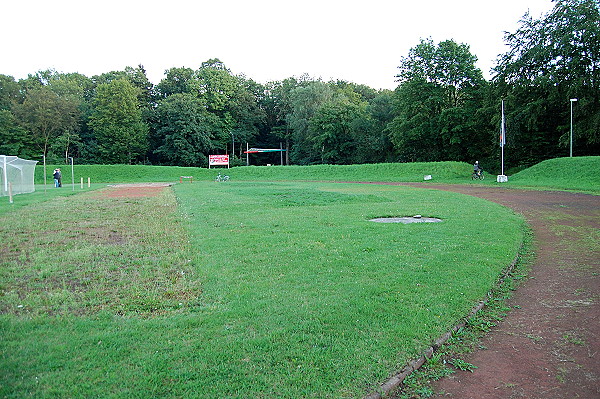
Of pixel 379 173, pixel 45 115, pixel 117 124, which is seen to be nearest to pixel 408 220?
pixel 379 173

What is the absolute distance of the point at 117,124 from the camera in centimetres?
6462

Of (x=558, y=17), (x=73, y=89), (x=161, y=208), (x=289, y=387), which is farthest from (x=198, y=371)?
(x=73, y=89)

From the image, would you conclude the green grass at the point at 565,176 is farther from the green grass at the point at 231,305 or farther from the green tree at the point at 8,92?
the green tree at the point at 8,92

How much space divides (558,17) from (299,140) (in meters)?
40.1

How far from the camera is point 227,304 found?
5.16m

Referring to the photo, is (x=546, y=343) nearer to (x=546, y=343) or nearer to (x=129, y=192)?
(x=546, y=343)

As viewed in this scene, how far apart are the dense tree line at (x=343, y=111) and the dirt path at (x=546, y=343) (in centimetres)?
3698

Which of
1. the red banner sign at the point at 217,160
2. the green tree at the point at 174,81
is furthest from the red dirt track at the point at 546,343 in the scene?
the green tree at the point at 174,81

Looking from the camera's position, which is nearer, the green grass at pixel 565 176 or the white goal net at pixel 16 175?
the white goal net at pixel 16 175

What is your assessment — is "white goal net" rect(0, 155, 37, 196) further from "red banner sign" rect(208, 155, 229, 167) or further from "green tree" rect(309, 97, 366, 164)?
"green tree" rect(309, 97, 366, 164)

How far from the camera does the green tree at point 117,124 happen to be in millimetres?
64062

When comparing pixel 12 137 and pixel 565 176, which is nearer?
pixel 565 176

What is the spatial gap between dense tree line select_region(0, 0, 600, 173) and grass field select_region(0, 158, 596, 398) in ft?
125

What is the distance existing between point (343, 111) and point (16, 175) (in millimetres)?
46593
